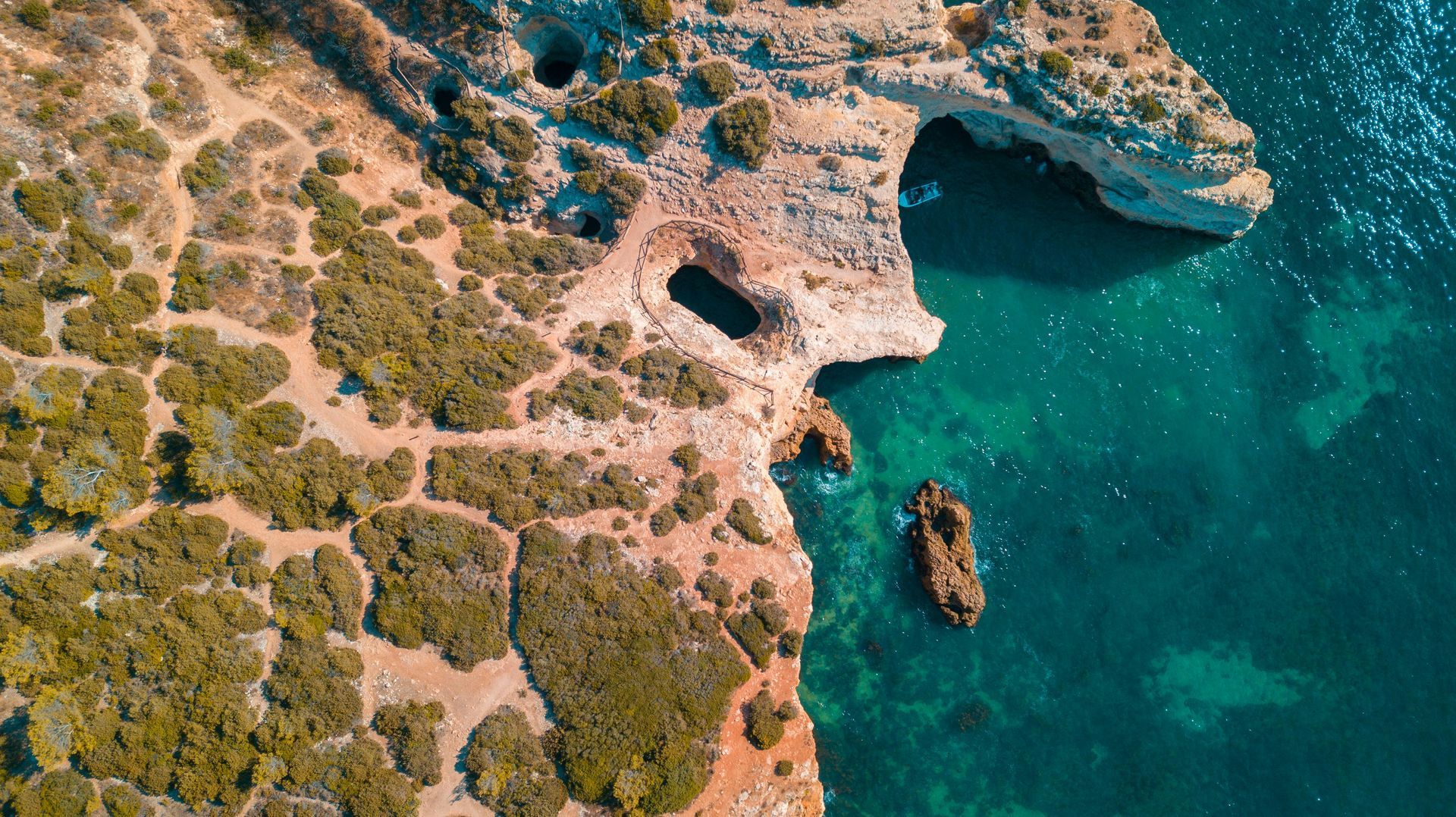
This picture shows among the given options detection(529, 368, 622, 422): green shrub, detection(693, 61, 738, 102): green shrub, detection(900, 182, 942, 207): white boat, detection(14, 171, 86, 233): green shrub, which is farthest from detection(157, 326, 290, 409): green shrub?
detection(900, 182, 942, 207): white boat

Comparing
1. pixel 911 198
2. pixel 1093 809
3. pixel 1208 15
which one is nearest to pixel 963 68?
pixel 911 198

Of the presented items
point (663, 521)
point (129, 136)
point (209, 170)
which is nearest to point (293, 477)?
point (209, 170)

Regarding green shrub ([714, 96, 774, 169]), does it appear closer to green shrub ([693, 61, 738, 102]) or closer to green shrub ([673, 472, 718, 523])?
green shrub ([693, 61, 738, 102])

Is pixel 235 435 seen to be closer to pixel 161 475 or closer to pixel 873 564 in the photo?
pixel 161 475

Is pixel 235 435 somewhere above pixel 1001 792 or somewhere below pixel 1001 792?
above

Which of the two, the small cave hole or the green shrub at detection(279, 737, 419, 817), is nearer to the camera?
the green shrub at detection(279, 737, 419, 817)

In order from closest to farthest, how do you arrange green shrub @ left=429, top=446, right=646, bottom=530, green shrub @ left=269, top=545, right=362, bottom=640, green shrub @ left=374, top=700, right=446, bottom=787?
green shrub @ left=374, top=700, right=446, bottom=787
green shrub @ left=269, top=545, right=362, bottom=640
green shrub @ left=429, top=446, right=646, bottom=530

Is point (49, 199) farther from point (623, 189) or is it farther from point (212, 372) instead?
point (623, 189)

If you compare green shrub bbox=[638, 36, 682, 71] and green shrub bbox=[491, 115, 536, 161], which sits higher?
green shrub bbox=[638, 36, 682, 71]
